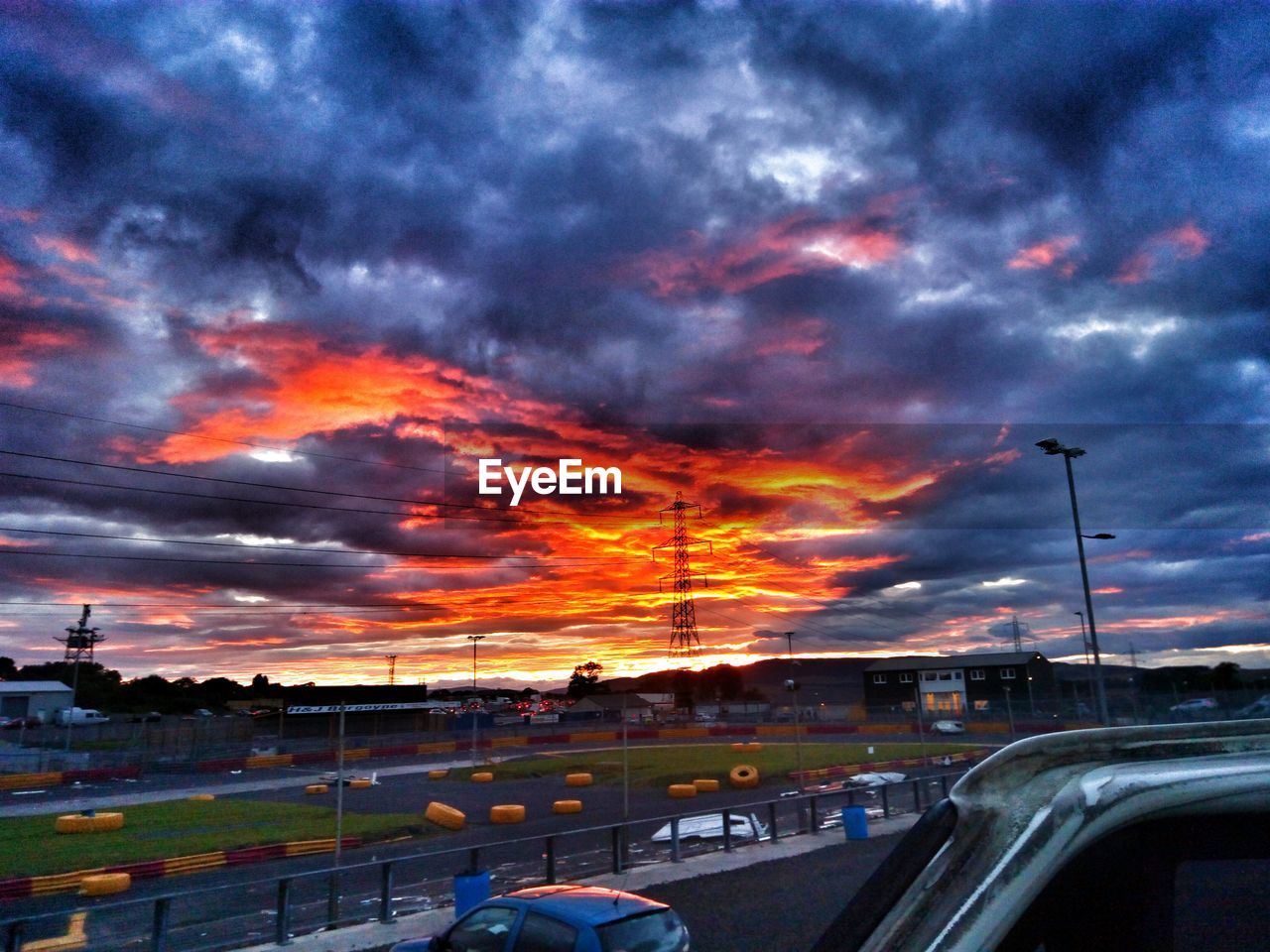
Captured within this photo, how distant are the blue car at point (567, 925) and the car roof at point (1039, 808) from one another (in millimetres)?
8652

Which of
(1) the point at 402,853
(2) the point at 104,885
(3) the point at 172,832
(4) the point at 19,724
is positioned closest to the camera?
(2) the point at 104,885

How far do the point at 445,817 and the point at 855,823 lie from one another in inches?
620

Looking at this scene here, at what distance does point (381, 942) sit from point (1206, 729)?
14880 millimetres

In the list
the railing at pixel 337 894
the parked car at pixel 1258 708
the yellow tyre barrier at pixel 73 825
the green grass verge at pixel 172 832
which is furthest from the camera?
the parked car at pixel 1258 708

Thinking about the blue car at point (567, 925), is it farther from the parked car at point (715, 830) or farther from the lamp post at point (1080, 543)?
the lamp post at point (1080, 543)

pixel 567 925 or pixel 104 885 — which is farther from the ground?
pixel 567 925

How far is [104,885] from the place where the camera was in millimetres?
20141

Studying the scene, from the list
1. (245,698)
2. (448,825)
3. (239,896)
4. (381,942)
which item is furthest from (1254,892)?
(245,698)

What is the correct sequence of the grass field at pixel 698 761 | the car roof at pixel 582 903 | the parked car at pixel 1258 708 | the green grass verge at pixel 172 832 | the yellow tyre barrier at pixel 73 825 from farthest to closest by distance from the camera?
the grass field at pixel 698 761, the parked car at pixel 1258 708, the yellow tyre barrier at pixel 73 825, the green grass verge at pixel 172 832, the car roof at pixel 582 903

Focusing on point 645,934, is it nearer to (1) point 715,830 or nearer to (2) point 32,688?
(1) point 715,830

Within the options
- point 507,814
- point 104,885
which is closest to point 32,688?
point 507,814

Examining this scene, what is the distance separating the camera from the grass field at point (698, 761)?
147 ft

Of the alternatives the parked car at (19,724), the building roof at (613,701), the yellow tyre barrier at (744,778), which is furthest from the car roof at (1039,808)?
the building roof at (613,701)

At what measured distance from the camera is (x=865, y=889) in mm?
1466
